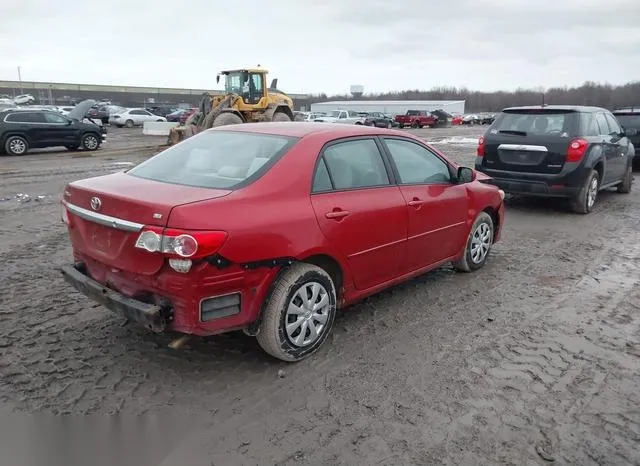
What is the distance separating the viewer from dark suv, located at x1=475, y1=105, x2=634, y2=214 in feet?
27.8

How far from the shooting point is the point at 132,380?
3570 mm

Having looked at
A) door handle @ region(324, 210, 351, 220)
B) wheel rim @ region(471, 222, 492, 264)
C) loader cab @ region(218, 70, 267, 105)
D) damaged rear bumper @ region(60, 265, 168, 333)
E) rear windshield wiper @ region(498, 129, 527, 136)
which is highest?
loader cab @ region(218, 70, 267, 105)

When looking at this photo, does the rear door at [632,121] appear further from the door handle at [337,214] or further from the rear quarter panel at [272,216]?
the rear quarter panel at [272,216]

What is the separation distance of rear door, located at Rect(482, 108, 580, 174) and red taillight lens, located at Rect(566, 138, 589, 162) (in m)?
0.06

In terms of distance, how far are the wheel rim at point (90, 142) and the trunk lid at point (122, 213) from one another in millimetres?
17569

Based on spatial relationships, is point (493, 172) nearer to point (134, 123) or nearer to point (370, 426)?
point (370, 426)

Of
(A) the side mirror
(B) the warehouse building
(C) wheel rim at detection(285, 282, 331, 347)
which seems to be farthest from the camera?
(B) the warehouse building

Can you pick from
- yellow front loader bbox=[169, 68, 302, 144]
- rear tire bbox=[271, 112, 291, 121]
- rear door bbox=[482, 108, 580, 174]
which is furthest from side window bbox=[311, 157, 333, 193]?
rear tire bbox=[271, 112, 291, 121]

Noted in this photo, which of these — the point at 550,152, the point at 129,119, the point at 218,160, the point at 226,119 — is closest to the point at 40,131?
the point at 226,119

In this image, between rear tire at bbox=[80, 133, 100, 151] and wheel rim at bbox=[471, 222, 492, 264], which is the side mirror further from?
rear tire at bbox=[80, 133, 100, 151]

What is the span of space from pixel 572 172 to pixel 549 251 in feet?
7.48

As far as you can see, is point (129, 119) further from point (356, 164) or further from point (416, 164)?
point (356, 164)

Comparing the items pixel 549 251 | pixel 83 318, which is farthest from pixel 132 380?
pixel 549 251

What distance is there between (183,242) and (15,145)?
17891 millimetres
